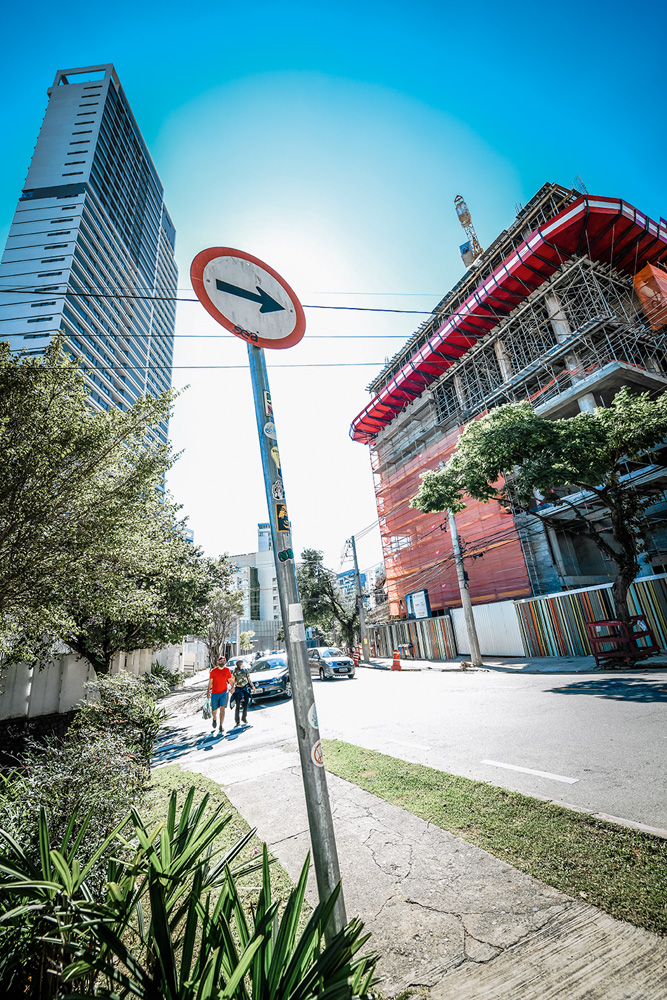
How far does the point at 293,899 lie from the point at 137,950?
1.82 m

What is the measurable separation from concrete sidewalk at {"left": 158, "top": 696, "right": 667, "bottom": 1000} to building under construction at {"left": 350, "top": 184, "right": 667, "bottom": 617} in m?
18.2

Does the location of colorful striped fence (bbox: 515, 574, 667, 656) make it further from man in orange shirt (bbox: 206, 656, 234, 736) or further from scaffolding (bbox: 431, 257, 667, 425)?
man in orange shirt (bbox: 206, 656, 234, 736)

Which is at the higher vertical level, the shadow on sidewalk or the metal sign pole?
the metal sign pole

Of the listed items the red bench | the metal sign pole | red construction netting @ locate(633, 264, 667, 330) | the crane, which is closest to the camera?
the metal sign pole

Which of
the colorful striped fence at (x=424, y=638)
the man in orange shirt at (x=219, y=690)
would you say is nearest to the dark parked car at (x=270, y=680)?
the man in orange shirt at (x=219, y=690)

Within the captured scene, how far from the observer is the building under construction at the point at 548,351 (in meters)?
22.3

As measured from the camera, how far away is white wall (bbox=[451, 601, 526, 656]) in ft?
66.8

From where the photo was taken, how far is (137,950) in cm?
239

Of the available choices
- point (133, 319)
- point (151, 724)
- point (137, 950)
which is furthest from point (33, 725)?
point (133, 319)

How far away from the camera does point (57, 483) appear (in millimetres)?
5082

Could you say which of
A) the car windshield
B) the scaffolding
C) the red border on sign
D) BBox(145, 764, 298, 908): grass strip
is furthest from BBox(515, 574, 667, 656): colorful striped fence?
the red border on sign

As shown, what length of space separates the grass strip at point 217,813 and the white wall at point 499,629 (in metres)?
18.0

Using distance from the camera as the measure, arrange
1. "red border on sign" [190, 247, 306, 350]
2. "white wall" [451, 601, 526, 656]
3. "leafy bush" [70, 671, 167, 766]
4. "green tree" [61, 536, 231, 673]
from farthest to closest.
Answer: "white wall" [451, 601, 526, 656]
"green tree" [61, 536, 231, 673]
"leafy bush" [70, 671, 167, 766]
"red border on sign" [190, 247, 306, 350]

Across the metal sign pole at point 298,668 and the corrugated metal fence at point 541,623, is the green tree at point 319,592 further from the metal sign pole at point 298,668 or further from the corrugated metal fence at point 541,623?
the metal sign pole at point 298,668
